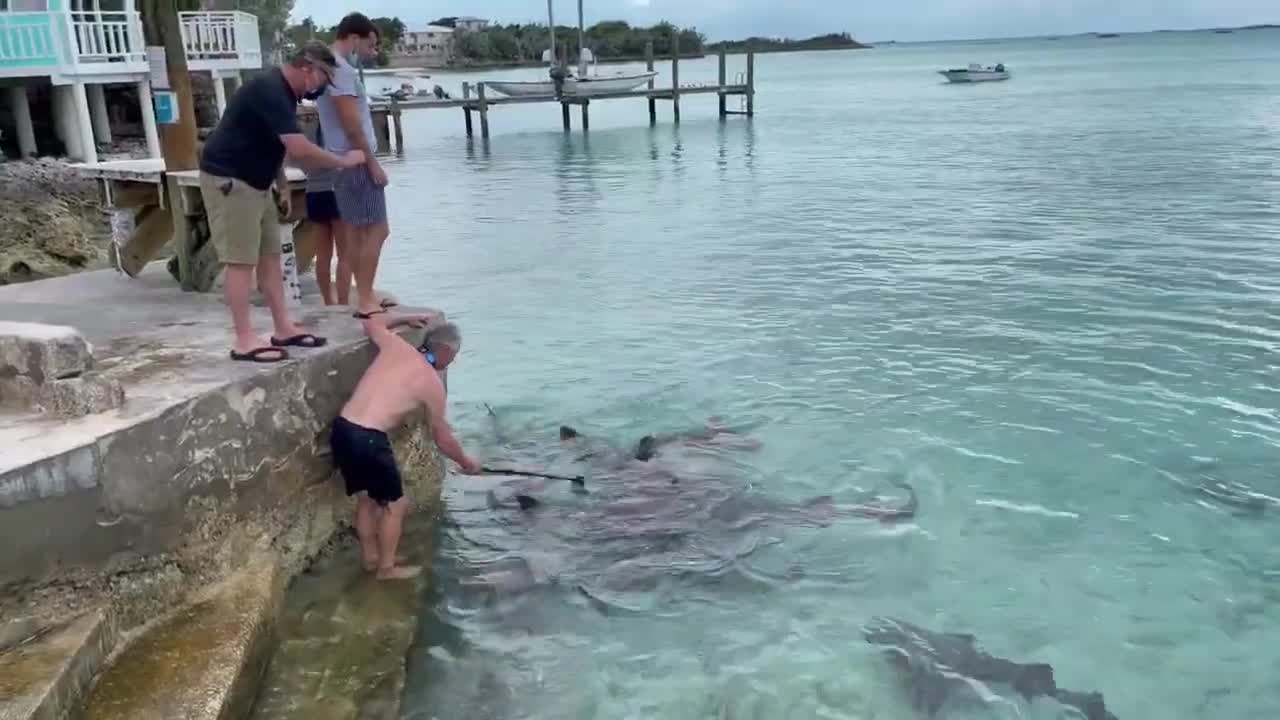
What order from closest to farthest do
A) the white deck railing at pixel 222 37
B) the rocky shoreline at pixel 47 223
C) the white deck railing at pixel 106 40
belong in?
the rocky shoreline at pixel 47 223
the white deck railing at pixel 106 40
the white deck railing at pixel 222 37

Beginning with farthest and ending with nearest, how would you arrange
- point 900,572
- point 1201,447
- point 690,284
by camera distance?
1. point 690,284
2. point 1201,447
3. point 900,572

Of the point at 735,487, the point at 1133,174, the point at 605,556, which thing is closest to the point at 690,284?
the point at 735,487

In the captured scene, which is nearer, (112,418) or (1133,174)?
(112,418)

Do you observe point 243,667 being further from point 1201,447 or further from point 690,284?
point 690,284

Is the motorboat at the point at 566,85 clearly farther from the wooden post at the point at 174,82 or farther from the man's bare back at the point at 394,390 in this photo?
the man's bare back at the point at 394,390

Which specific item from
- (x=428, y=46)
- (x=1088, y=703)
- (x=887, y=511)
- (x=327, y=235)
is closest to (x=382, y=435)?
(x=327, y=235)

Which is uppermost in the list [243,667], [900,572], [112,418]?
[112,418]

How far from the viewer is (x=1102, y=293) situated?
485 inches

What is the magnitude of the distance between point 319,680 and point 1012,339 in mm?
8300

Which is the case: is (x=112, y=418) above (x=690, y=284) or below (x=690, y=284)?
above

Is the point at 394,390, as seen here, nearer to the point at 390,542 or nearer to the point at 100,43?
the point at 390,542

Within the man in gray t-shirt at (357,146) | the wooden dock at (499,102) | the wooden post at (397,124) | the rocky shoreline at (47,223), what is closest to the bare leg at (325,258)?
the man in gray t-shirt at (357,146)

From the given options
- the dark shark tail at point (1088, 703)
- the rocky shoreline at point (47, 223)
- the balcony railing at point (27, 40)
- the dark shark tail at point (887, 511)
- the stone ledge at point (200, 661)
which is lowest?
the dark shark tail at point (1088, 703)

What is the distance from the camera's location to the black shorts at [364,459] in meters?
5.28
